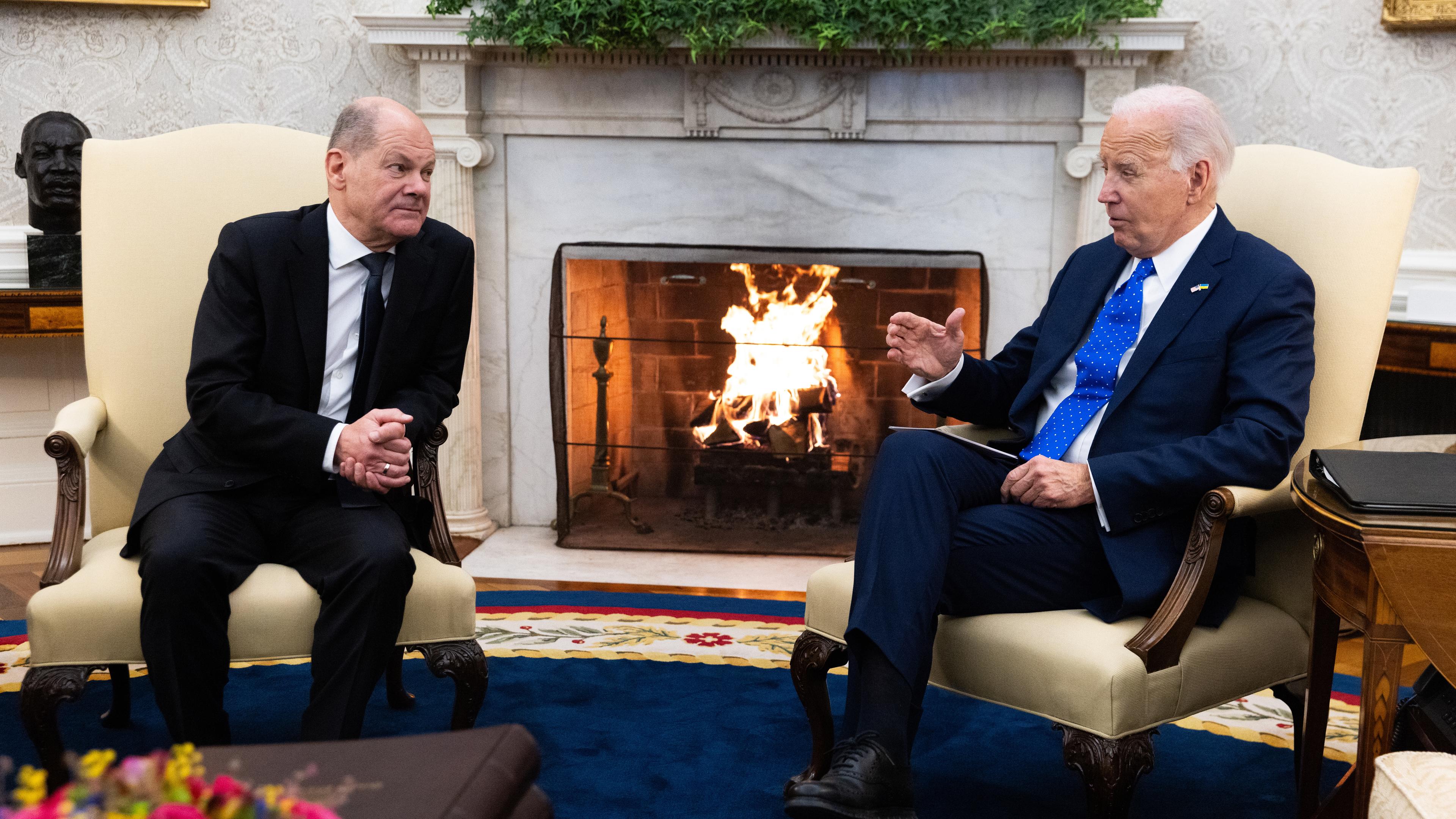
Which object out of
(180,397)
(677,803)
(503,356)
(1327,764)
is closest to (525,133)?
(503,356)

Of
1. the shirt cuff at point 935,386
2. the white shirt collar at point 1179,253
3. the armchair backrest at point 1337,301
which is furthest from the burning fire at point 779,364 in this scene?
the armchair backrest at point 1337,301

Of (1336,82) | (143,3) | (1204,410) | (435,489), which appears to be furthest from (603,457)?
(1336,82)

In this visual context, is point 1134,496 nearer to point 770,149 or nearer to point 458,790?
point 458,790

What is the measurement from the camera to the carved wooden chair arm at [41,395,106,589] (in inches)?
74.2

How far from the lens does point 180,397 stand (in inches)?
87.1

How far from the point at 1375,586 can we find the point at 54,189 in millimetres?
3430

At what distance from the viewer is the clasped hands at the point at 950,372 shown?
1.87m

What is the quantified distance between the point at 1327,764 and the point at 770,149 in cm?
231

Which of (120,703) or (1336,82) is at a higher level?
(1336,82)

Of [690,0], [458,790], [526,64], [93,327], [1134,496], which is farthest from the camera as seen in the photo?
[526,64]

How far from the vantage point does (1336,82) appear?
337 centimetres

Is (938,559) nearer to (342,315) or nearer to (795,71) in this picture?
(342,315)

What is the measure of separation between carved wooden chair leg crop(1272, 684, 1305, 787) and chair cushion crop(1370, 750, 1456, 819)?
2.64ft

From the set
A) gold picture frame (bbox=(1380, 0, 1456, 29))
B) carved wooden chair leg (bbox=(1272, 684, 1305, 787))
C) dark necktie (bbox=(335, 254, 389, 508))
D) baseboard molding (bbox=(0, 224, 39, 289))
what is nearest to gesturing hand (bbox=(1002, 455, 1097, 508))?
carved wooden chair leg (bbox=(1272, 684, 1305, 787))
